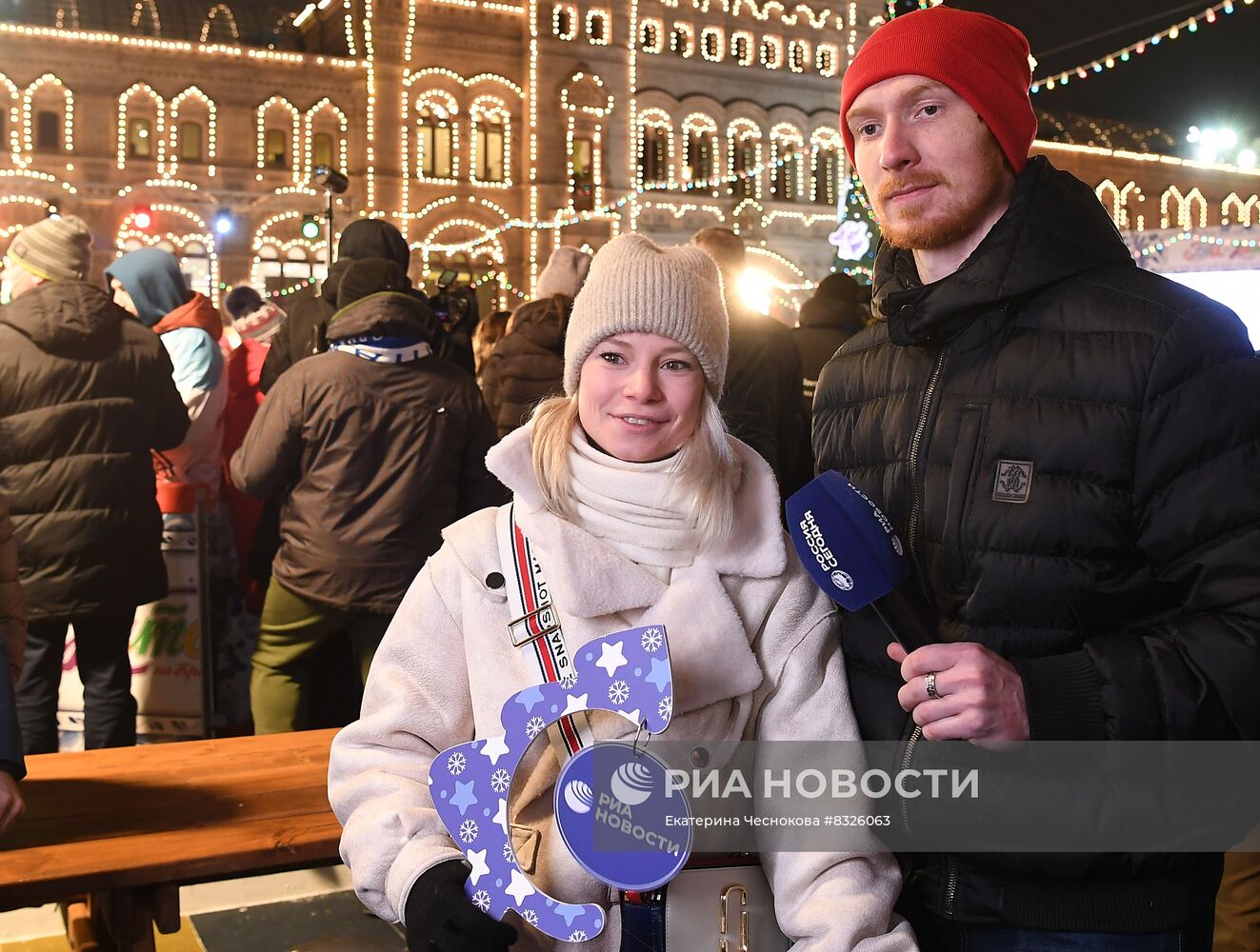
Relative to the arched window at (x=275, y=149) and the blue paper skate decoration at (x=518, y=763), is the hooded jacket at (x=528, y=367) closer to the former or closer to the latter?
the blue paper skate decoration at (x=518, y=763)

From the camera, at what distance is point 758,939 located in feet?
5.80

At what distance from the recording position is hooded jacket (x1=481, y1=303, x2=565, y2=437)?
5.05 m

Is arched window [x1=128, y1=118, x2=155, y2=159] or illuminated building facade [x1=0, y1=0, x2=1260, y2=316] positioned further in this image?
arched window [x1=128, y1=118, x2=155, y2=159]

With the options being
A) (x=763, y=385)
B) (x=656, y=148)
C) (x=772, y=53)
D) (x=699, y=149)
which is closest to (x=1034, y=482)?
(x=763, y=385)

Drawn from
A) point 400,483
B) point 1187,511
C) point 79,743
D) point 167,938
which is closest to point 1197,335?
point 1187,511

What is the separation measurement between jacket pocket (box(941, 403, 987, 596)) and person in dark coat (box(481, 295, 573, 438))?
331 centimetres

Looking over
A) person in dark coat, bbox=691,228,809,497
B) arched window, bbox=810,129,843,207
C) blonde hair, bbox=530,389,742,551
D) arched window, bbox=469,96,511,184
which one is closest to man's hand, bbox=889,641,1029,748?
blonde hair, bbox=530,389,742,551

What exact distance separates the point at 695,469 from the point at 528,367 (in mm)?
3275

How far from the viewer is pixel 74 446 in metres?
4.35

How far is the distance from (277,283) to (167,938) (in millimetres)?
21602

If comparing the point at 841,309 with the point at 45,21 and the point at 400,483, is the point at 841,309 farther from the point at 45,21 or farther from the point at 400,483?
the point at 45,21

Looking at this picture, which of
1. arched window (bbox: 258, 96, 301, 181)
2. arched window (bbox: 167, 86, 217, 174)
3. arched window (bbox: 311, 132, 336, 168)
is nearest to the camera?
arched window (bbox: 167, 86, 217, 174)

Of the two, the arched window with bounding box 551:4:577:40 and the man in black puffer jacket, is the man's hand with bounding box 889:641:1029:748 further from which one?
the arched window with bounding box 551:4:577:40

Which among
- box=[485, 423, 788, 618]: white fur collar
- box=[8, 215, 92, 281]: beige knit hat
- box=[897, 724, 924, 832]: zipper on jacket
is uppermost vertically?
box=[8, 215, 92, 281]: beige knit hat
